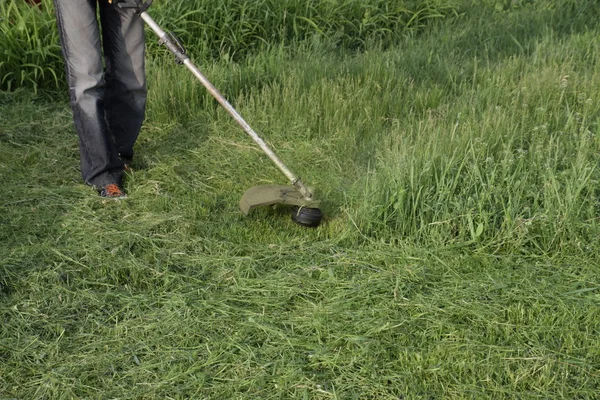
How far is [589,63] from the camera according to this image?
19.5ft

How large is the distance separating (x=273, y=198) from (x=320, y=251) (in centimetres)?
41

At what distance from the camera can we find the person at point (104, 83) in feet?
14.0

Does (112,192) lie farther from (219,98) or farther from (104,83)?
(219,98)

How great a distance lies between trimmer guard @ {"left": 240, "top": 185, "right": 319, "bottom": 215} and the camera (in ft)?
13.5

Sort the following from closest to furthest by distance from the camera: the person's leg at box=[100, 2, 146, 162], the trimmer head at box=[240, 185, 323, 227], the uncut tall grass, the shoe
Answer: the trimmer head at box=[240, 185, 323, 227], the shoe, the person's leg at box=[100, 2, 146, 162], the uncut tall grass

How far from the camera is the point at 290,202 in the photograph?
4129 millimetres

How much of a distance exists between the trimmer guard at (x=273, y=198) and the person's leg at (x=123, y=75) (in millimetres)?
931

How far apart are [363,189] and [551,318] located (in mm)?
1231

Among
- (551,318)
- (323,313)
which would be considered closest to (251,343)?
(323,313)

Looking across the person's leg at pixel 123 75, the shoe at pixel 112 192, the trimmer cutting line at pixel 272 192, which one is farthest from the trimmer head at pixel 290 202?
the person's leg at pixel 123 75

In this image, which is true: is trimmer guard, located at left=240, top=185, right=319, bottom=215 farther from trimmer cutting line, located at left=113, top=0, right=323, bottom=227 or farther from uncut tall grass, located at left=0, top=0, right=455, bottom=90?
uncut tall grass, located at left=0, top=0, right=455, bottom=90

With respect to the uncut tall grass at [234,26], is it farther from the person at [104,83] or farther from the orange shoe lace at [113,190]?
the orange shoe lace at [113,190]

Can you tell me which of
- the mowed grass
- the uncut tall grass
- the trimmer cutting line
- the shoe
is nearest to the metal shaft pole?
the trimmer cutting line

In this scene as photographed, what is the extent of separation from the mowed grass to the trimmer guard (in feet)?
0.33
